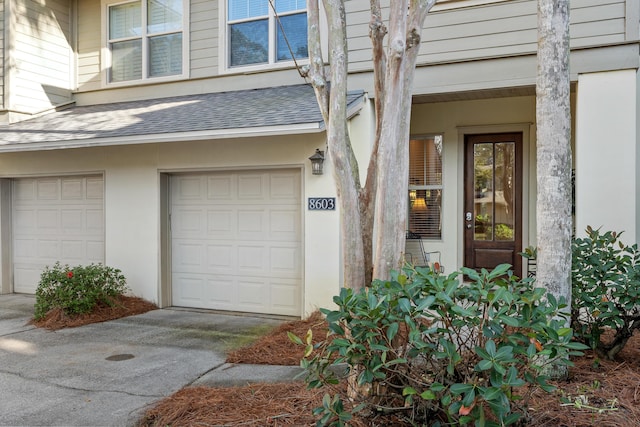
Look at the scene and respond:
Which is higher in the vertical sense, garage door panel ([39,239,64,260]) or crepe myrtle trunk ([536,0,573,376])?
crepe myrtle trunk ([536,0,573,376])

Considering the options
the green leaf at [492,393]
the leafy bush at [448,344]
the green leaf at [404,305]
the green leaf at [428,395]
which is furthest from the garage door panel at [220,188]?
the green leaf at [492,393]

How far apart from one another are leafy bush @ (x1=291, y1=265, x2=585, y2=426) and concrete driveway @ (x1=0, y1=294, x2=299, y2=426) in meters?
1.93

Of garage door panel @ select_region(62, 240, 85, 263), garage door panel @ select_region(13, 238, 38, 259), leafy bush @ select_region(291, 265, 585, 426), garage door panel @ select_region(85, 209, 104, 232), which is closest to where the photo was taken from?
leafy bush @ select_region(291, 265, 585, 426)

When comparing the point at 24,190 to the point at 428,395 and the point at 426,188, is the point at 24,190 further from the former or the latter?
the point at 428,395

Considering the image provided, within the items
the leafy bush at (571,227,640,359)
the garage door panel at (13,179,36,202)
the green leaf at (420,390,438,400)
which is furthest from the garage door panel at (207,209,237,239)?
the green leaf at (420,390,438,400)

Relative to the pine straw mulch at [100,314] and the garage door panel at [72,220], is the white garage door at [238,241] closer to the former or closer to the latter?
the pine straw mulch at [100,314]

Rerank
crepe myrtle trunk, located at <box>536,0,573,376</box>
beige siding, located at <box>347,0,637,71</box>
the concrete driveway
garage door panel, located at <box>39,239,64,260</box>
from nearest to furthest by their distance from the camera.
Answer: crepe myrtle trunk, located at <box>536,0,573,376</box> → the concrete driveway → beige siding, located at <box>347,0,637,71</box> → garage door panel, located at <box>39,239,64,260</box>

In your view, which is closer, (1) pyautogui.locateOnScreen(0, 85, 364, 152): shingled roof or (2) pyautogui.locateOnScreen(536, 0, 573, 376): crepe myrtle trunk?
(2) pyautogui.locateOnScreen(536, 0, 573, 376): crepe myrtle trunk

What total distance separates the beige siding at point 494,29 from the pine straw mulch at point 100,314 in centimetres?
471

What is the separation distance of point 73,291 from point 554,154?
615 centimetres

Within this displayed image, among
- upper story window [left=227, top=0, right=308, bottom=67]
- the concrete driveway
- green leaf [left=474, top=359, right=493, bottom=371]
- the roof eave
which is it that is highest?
upper story window [left=227, top=0, right=308, bottom=67]

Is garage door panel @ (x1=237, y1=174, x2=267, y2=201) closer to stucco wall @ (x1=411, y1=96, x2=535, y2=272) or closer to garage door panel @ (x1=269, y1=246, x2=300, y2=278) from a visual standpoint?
garage door panel @ (x1=269, y1=246, x2=300, y2=278)

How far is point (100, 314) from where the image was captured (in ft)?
23.1

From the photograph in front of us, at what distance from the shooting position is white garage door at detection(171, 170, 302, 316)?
7.10 meters
